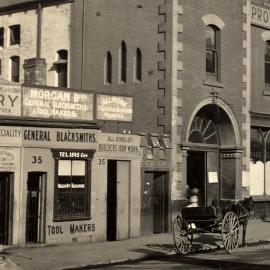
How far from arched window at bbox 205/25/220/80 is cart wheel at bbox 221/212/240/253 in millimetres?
8506

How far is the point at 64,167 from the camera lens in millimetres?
18469

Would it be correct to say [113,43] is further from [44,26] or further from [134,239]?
[134,239]

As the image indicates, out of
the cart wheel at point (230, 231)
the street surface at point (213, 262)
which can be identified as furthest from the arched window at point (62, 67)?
the street surface at point (213, 262)

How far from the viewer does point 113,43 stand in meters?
24.4

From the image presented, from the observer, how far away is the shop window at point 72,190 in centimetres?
1825

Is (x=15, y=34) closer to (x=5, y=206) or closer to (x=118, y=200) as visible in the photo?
(x=118, y=200)

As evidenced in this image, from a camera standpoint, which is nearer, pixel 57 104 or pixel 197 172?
pixel 57 104

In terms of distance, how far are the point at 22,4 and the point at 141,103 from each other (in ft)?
27.4

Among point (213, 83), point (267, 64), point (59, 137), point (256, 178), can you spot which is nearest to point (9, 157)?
point (59, 137)

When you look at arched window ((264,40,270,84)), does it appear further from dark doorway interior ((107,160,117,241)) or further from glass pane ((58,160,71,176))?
glass pane ((58,160,71,176))

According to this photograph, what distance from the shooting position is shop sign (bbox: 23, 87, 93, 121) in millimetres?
17891

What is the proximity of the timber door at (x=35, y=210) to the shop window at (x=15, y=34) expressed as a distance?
464 inches

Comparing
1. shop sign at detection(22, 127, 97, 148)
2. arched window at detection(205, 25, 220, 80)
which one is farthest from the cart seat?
arched window at detection(205, 25, 220, 80)

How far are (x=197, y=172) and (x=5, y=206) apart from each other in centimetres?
916
